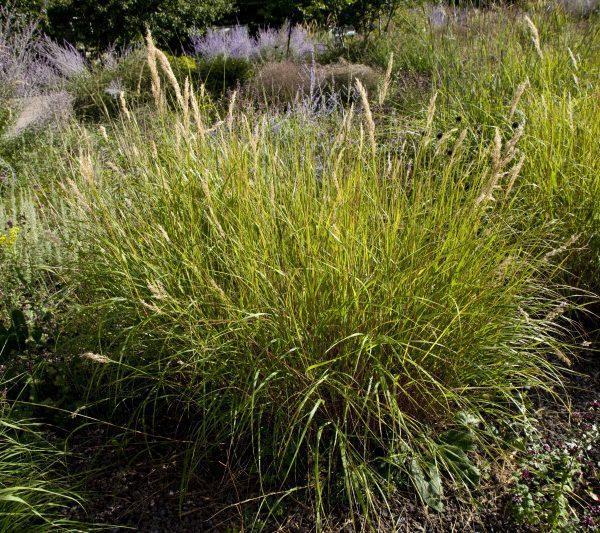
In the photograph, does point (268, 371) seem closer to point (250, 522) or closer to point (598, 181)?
point (250, 522)

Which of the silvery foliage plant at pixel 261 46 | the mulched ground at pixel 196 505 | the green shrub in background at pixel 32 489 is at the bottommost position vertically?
the silvery foliage plant at pixel 261 46

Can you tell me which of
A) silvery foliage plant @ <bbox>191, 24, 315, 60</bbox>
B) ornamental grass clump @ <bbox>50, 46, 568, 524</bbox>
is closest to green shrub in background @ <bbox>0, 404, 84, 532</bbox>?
ornamental grass clump @ <bbox>50, 46, 568, 524</bbox>

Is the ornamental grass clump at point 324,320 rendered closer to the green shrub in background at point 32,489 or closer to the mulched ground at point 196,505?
the mulched ground at point 196,505

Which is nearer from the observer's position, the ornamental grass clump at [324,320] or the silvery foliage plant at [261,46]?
the ornamental grass clump at [324,320]

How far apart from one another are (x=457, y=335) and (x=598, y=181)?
137cm

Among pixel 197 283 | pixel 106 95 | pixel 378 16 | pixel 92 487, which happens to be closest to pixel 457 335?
pixel 197 283

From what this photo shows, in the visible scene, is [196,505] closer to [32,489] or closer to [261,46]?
[32,489]

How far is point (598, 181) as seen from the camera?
9.99ft

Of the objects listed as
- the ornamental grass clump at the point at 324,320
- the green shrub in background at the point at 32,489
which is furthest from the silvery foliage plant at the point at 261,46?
the green shrub in background at the point at 32,489

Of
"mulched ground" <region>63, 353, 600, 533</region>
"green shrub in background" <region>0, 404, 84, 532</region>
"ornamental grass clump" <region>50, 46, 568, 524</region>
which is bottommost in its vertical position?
"mulched ground" <region>63, 353, 600, 533</region>

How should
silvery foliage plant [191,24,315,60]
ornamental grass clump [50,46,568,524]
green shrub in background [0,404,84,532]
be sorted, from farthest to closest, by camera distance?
silvery foliage plant [191,24,315,60] < ornamental grass clump [50,46,568,524] < green shrub in background [0,404,84,532]

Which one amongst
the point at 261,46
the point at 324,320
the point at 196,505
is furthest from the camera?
the point at 261,46

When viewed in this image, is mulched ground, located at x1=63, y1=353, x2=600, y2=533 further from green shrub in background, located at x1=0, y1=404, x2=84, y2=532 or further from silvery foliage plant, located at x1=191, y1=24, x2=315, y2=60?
silvery foliage plant, located at x1=191, y1=24, x2=315, y2=60

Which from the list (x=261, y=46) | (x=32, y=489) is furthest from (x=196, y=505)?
(x=261, y=46)
